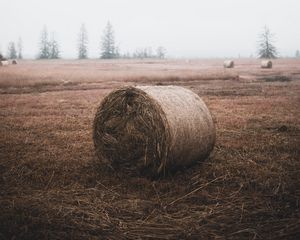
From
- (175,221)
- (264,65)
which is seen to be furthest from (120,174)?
(264,65)

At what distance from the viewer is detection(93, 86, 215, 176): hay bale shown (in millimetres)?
6062

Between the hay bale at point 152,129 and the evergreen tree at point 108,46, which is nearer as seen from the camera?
the hay bale at point 152,129

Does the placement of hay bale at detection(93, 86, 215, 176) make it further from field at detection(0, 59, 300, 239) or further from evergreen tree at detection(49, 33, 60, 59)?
evergreen tree at detection(49, 33, 60, 59)

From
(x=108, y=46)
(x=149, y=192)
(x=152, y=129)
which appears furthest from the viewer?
(x=108, y=46)

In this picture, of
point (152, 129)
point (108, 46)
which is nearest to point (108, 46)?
point (108, 46)

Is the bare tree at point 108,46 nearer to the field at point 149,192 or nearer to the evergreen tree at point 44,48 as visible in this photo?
the evergreen tree at point 44,48

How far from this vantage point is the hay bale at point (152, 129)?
19.9ft

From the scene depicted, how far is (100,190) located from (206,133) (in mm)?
2171

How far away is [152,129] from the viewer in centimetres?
614

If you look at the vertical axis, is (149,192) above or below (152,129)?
below

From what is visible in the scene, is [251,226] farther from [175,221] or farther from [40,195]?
[40,195]

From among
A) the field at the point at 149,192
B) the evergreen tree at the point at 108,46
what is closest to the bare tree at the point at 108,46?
the evergreen tree at the point at 108,46

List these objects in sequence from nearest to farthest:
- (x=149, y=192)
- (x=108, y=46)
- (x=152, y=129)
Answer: (x=149, y=192) → (x=152, y=129) → (x=108, y=46)

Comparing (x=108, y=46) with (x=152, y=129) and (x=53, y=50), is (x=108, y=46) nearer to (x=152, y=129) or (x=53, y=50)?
(x=53, y=50)
